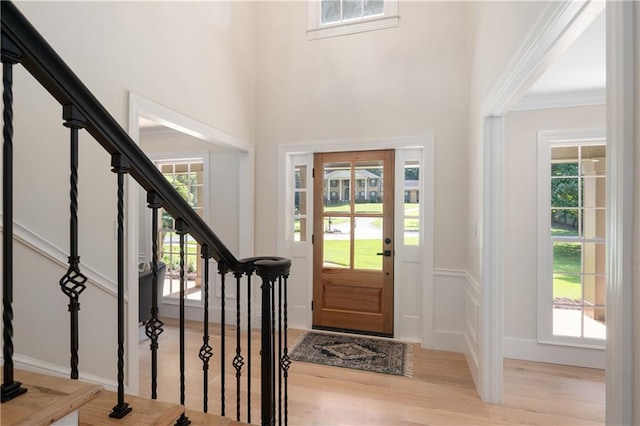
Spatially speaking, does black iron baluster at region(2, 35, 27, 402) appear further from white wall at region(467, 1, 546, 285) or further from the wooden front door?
the wooden front door

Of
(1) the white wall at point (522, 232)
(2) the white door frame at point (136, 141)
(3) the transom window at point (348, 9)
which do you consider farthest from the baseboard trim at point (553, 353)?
(3) the transom window at point (348, 9)

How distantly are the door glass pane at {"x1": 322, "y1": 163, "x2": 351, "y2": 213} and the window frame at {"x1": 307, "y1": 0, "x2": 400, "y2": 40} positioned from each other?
1.47 m

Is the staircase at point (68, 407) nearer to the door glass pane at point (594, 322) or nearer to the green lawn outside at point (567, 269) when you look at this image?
the green lawn outside at point (567, 269)

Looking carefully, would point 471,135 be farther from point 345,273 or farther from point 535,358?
point 535,358

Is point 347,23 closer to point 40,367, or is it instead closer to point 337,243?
point 337,243

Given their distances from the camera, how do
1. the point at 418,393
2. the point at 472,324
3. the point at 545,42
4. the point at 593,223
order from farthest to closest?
the point at 593,223
the point at 472,324
the point at 418,393
the point at 545,42

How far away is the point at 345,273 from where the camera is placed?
11.8ft

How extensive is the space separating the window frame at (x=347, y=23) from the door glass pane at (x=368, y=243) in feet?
6.83

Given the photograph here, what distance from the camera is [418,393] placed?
7.87 ft

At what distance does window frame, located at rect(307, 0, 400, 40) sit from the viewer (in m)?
3.36

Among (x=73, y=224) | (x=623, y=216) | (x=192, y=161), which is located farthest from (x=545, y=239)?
(x=192, y=161)

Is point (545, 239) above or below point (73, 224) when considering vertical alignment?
below

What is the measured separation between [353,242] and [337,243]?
0.19 m

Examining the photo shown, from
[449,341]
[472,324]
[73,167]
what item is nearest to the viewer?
[73,167]
